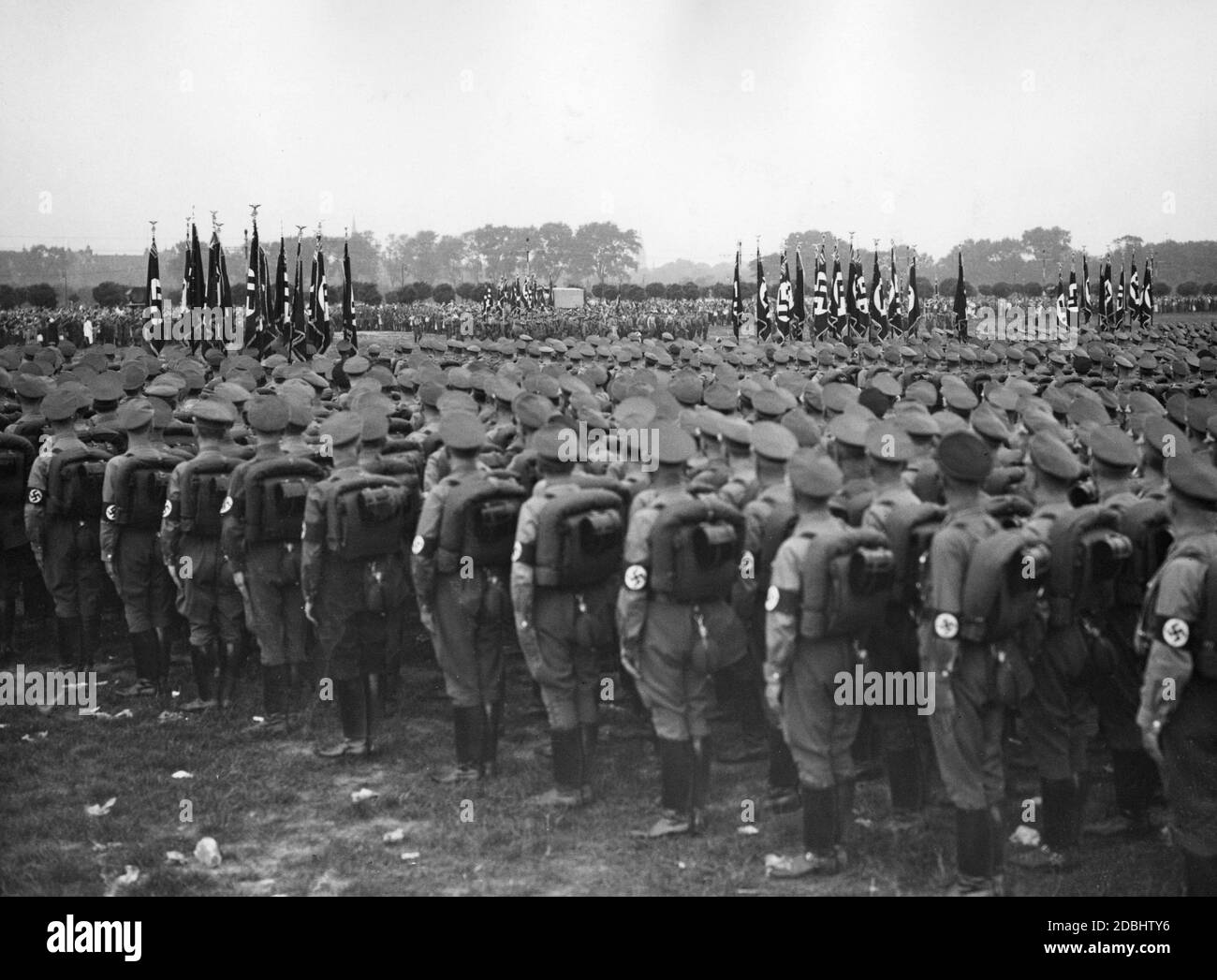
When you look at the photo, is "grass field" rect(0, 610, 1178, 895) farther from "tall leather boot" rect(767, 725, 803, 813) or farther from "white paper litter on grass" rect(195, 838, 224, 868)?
"tall leather boot" rect(767, 725, 803, 813)

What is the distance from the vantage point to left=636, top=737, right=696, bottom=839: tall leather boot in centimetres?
635

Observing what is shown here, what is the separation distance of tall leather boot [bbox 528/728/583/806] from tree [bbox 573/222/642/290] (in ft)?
250

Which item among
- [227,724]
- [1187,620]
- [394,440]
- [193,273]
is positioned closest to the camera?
[1187,620]

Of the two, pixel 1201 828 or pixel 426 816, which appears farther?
pixel 426 816

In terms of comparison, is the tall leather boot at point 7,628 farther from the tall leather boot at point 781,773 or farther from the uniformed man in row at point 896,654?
the uniformed man in row at point 896,654

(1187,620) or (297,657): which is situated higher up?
(1187,620)

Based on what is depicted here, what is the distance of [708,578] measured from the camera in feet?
20.0

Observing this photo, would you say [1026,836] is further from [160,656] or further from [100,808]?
[160,656]

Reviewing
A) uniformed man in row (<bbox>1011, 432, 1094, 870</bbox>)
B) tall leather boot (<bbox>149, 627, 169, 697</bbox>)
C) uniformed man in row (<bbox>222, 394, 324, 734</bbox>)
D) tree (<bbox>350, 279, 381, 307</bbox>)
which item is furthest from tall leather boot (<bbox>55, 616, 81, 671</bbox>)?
tree (<bbox>350, 279, 381, 307</bbox>)

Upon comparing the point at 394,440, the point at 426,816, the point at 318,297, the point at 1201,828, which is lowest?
the point at 426,816

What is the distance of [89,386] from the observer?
34.9 feet

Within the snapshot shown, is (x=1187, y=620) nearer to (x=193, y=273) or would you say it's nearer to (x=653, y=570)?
(x=653, y=570)
